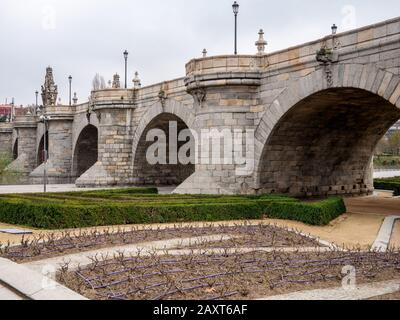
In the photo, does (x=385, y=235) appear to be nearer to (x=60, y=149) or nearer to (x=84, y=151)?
(x=84, y=151)

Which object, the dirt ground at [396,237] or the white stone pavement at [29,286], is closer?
the white stone pavement at [29,286]

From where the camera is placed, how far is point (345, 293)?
6.80 m

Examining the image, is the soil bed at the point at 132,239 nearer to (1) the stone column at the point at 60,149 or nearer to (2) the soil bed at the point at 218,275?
(2) the soil bed at the point at 218,275

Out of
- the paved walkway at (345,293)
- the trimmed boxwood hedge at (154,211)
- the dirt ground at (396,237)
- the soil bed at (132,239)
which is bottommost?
the dirt ground at (396,237)

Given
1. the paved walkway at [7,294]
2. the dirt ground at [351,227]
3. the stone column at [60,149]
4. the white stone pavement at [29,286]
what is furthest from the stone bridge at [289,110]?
the paved walkway at [7,294]

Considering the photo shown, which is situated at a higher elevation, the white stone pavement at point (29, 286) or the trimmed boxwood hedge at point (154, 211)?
the trimmed boxwood hedge at point (154, 211)

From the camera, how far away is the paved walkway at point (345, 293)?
21.6 ft

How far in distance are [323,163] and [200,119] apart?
6.92 m

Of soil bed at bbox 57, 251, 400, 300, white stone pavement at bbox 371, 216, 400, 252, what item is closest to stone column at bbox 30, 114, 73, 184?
white stone pavement at bbox 371, 216, 400, 252

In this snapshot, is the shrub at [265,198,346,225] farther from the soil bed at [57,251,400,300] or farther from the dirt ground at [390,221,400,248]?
the soil bed at [57,251,400,300]

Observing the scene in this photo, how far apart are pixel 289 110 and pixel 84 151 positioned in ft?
91.4

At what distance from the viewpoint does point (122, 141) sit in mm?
33031

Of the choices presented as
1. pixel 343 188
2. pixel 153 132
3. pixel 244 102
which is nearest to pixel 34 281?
pixel 244 102

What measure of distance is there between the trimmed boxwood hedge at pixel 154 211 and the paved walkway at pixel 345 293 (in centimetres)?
827
